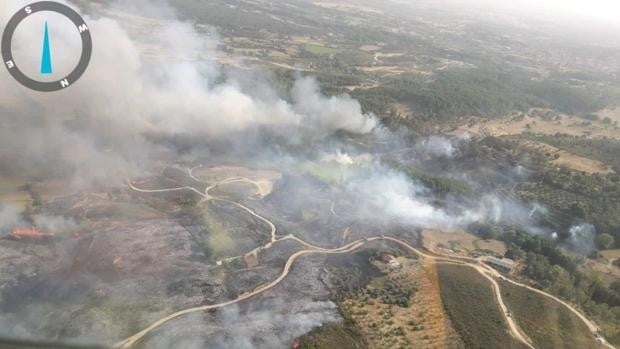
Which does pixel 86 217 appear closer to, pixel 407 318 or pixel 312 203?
pixel 312 203

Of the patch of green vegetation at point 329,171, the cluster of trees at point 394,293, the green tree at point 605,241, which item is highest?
the patch of green vegetation at point 329,171

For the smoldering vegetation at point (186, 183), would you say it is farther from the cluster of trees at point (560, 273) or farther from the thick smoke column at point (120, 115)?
the cluster of trees at point (560, 273)

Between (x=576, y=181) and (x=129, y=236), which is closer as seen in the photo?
(x=129, y=236)

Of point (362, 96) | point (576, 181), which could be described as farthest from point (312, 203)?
point (362, 96)

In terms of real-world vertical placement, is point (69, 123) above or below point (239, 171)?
above

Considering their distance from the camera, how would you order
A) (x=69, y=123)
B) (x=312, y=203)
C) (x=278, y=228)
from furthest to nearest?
(x=69, y=123)
(x=312, y=203)
(x=278, y=228)

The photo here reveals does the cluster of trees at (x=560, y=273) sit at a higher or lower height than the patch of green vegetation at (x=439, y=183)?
lower
